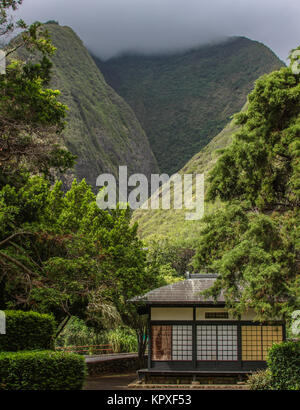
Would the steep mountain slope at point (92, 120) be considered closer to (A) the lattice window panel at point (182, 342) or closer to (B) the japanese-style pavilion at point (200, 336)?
(B) the japanese-style pavilion at point (200, 336)

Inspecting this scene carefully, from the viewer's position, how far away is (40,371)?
1277 cm

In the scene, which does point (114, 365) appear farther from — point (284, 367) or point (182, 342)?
point (284, 367)

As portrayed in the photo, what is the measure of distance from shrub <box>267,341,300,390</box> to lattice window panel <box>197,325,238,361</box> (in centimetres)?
683

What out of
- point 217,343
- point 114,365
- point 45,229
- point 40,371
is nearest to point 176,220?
point 114,365

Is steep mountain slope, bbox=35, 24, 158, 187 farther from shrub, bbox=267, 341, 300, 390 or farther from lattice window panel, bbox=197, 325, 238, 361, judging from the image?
shrub, bbox=267, 341, 300, 390

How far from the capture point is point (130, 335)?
39.4 m

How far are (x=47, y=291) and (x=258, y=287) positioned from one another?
6.51m

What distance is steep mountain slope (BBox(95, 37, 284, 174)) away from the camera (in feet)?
438

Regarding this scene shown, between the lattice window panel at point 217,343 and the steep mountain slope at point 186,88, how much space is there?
10106cm

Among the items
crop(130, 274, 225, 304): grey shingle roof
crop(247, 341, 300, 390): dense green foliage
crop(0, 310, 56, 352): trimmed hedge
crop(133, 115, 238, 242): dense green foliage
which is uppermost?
crop(133, 115, 238, 242): dense green foliage

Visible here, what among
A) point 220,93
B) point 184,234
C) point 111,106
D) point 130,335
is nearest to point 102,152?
point 111,106

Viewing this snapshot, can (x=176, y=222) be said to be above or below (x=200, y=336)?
above

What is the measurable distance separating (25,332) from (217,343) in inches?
423

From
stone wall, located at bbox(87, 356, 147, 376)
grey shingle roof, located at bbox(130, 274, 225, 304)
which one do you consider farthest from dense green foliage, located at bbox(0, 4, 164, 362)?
stone wall, located at bbox(87, 356, 147, 376)
